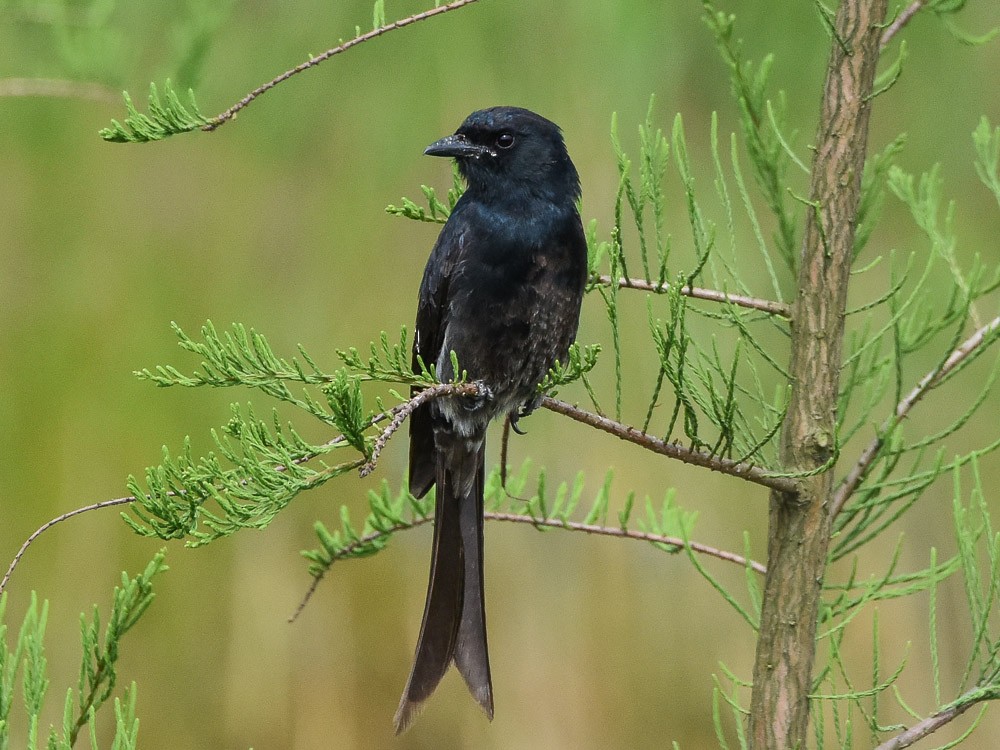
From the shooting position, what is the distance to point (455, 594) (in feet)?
8.11

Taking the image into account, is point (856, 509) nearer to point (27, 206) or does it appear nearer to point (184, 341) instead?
point (184, 341)

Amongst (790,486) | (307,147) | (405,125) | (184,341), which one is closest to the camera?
(184,341)

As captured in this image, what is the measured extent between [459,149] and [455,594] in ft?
3.51

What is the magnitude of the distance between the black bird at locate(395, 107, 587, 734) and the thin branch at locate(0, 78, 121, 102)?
3.23 ft

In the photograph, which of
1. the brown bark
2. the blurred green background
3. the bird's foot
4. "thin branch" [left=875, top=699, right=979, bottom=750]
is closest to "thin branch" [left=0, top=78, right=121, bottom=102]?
the blurred green background

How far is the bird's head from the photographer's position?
2.65 meters

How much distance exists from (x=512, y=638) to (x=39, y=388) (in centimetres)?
213

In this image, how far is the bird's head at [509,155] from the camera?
8.70 ft

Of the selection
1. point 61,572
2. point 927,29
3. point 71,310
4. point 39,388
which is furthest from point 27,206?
point 927,29

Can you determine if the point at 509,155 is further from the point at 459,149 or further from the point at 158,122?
the point at 158,122

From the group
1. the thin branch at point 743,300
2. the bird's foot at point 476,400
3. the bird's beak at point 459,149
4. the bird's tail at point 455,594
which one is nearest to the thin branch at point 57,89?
the bird's beak at point 459,149

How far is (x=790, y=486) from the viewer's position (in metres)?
1.80

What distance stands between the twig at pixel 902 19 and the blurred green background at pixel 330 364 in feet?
6.26

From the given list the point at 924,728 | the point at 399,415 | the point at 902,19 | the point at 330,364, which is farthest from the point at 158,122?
the point at 330,364
